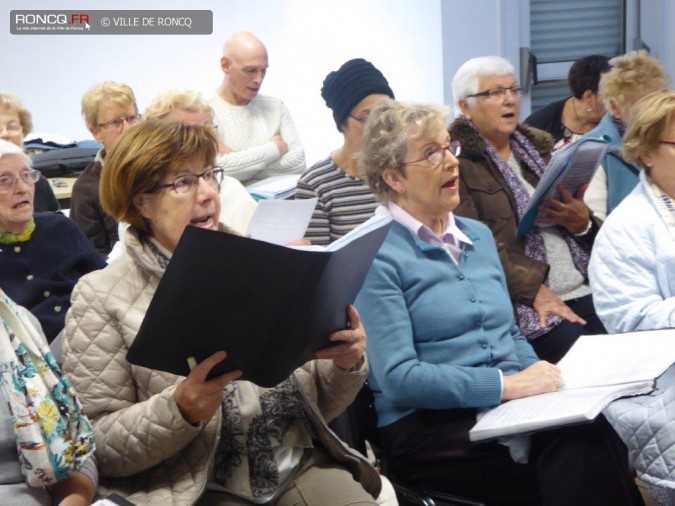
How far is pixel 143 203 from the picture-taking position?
6.68 ft

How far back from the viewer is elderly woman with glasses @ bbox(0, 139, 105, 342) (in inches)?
106

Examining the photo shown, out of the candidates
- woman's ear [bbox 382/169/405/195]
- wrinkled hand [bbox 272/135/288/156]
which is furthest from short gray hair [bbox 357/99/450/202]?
wrinkled hand [bbox 272/135/288/156]

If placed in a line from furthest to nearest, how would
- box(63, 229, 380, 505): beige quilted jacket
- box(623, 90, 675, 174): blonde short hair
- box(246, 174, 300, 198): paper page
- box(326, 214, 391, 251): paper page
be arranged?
box(246, 174, 300, 198): paper page < box(623, 90, 675, 174): blonde short hair < box(63, 229, 380, 505): beige quilted jacket < box(326, 214, 391, 251): paper page

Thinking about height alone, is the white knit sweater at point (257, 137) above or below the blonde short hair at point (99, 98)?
below

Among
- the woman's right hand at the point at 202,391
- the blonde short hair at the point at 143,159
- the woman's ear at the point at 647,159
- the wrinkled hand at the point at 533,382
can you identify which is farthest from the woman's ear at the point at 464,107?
the woman's right hand at the point at 202,391

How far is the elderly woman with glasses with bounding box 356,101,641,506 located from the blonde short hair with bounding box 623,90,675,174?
646mm

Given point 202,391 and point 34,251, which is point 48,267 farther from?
point 202,391

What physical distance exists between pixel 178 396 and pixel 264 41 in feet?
13.9

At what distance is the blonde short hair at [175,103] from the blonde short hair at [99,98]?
45 centimetres

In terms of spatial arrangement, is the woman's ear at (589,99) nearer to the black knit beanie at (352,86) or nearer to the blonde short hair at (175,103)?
the black knit beanie at (352,86)

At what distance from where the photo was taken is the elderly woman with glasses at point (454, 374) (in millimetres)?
2178

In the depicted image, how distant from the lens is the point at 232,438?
1955 mm

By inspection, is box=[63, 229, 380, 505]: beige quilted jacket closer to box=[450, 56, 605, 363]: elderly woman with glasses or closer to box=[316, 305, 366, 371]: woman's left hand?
box=[316, 305, 366, 371]: woman's left hand

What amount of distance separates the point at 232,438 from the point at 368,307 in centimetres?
52
